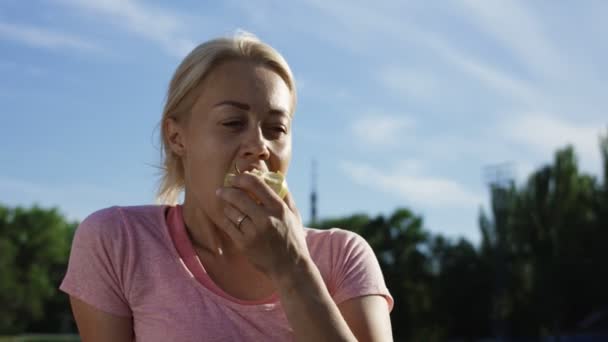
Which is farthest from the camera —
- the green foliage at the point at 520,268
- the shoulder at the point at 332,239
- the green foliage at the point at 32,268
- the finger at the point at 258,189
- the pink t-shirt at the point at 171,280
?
the green foliage at the point at 32,268

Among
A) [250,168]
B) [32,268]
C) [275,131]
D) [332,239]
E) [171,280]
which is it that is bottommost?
[32,268]

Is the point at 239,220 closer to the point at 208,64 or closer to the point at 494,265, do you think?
the point at 208,64

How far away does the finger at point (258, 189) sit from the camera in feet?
8.54

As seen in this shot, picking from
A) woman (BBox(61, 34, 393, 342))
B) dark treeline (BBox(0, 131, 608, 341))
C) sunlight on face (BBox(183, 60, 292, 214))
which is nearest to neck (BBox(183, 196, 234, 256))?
woman (BBox(61, 34, 393, 342))

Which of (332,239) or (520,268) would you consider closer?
(332,239)

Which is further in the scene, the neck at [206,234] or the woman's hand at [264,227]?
the neck at [206,234]

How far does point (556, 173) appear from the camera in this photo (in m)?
46.6

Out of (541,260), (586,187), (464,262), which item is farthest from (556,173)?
(464,262)

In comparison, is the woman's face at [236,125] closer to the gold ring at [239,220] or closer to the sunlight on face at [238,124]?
the sunlight on face at [238,124]

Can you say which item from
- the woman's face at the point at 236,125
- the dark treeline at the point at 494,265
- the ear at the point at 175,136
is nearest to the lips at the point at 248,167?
the woman's face at the point at 236,125

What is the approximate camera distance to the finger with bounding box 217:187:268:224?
261cm

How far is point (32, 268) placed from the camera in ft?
225

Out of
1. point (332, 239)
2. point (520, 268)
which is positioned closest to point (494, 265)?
point (520, 268)

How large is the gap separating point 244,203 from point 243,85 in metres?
0.50
